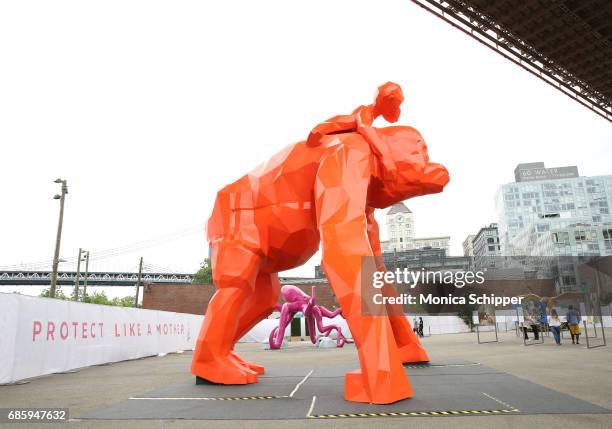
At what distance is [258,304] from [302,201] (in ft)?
6.65

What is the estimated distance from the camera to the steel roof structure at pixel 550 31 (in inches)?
365

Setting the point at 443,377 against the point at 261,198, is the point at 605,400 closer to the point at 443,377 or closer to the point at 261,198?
the point at 443,377

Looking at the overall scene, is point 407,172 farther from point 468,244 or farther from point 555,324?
point 468,244

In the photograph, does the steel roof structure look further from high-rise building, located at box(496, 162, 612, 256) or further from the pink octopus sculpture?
high-rise building, located at box(496, 162, 612, 256)

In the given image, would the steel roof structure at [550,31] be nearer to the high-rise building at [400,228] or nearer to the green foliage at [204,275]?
the green foliage at [204,275]

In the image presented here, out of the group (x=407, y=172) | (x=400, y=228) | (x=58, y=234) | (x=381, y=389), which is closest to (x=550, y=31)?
(x=407, y=172)

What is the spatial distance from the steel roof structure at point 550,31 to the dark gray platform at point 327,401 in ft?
24.2

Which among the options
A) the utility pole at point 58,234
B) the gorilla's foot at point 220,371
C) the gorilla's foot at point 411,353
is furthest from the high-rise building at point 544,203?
the gorilla's foot at point 220,371

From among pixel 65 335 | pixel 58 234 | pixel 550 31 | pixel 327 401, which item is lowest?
pixel 327 401

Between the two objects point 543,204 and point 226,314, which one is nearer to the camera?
point 226,314

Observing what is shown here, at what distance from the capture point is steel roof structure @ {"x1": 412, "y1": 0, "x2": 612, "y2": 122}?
30.4 ft

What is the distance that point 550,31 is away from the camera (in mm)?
10219

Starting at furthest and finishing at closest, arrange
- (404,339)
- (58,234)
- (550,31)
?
(58,234) → (550,31) → (404,339)

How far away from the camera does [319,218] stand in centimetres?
538
